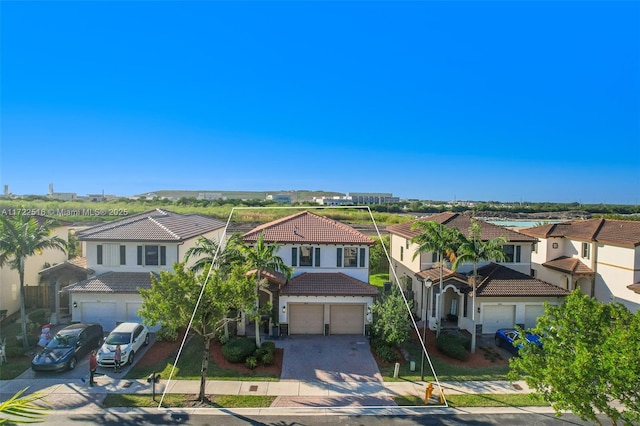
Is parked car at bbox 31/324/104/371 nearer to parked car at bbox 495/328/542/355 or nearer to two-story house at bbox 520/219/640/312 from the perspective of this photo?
parked car at bbox 495/328/542/355

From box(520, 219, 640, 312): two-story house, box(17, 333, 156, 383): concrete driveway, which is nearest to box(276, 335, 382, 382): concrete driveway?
box(17, 333, 156, 383): concrete driveway

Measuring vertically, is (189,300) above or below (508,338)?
above

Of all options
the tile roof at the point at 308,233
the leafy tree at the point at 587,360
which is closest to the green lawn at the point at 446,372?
the leafy tree at the point at 587,360

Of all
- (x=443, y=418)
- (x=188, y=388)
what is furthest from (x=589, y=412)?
(x=188, y=388)

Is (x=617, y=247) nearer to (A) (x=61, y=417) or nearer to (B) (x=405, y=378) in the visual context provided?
(B) (x=405, y=378)

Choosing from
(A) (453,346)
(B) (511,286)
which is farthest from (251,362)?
(B) (511,286)

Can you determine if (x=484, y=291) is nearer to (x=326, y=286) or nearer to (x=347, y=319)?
(x=347, y=319)

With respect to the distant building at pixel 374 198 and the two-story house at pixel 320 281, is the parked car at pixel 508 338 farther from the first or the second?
the distant building at pixel 374 198
